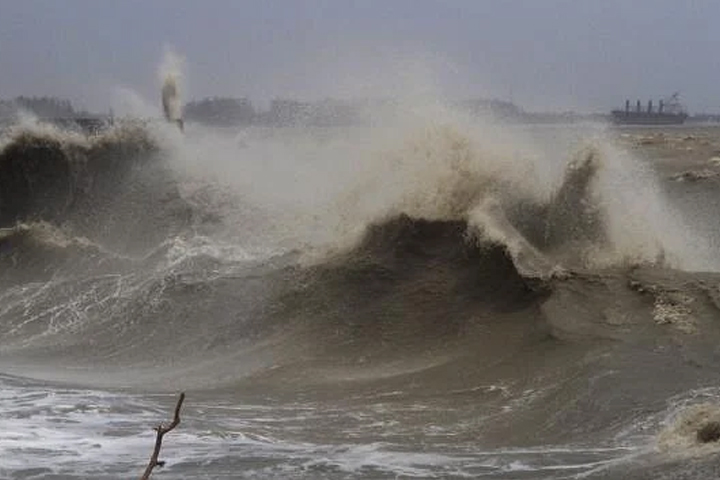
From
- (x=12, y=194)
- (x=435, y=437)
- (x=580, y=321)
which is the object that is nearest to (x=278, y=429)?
(x=435, y=437)

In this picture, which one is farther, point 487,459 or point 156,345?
point 156,345

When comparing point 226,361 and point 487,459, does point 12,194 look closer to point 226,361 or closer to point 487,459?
point 226,361

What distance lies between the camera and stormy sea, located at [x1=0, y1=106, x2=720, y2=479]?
6.75 metres

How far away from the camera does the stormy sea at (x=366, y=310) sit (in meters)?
6.75

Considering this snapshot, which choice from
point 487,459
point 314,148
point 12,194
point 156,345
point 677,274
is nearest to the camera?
point 487,459

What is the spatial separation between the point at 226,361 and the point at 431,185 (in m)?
3.49

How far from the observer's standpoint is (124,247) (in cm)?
1549

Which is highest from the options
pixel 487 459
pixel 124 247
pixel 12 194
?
pixel 12 194

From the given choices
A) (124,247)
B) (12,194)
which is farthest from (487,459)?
(12,194)

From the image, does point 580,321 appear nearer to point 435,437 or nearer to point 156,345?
point 435,437

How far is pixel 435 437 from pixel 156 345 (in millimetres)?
4871

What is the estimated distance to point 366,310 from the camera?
10891 mm

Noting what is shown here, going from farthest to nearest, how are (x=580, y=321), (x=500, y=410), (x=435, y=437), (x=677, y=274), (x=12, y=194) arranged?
(x=12, y=194)
(x=677, y=274)
(x=580, y=321)
(x=500, y=410)
(x=435, y=437)

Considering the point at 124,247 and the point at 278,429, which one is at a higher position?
the point at 124,247
